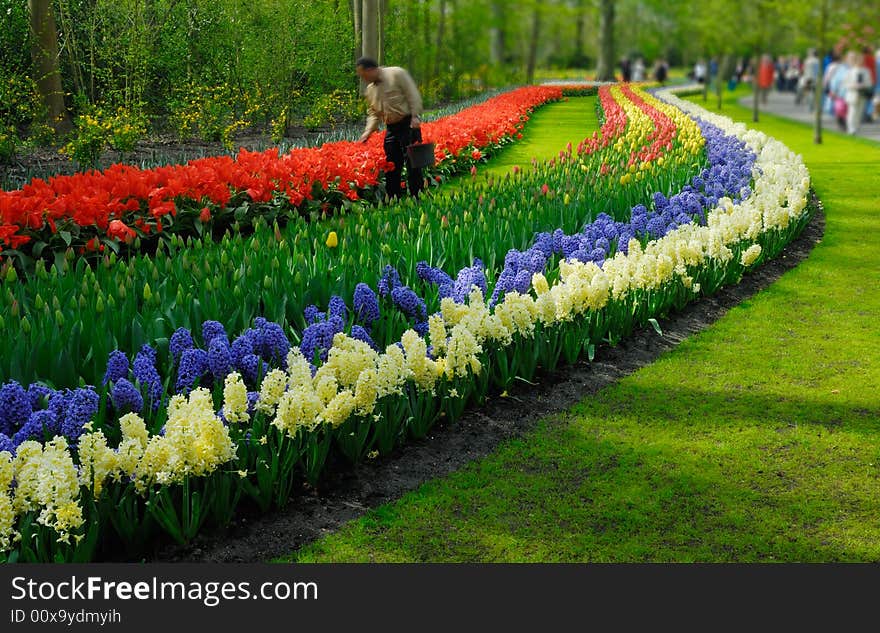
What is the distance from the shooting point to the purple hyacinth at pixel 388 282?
15.3 feet

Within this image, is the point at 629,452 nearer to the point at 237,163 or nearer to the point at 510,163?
the point at 237,163

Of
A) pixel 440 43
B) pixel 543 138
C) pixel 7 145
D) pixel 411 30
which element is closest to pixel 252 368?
pixel 7 145

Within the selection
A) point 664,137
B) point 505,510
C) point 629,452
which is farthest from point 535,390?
point 664,137

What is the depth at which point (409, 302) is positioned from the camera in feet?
14.9

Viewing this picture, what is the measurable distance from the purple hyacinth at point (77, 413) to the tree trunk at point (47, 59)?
30.7 feet

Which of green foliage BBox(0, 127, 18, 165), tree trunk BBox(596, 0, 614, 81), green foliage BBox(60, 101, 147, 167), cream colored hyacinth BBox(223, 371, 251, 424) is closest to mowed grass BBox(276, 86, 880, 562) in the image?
cream colored hyacinth BBox(223, 371, 251, 424)

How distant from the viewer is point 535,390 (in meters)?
4.69

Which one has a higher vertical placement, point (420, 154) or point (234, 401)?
point (420, 154)

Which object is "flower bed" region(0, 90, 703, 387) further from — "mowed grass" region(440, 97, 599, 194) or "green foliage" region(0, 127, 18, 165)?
"green foliage" region(0, 127, 18, 165)

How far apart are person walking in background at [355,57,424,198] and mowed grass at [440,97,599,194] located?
1.64ft

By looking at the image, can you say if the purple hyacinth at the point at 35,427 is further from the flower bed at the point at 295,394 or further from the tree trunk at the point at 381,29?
the tree trunk at the point at 381,29

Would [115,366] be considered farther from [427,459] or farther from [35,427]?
[427,459]

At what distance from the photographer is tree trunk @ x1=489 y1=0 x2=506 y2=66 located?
127ft

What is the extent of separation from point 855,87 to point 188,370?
18.6m
